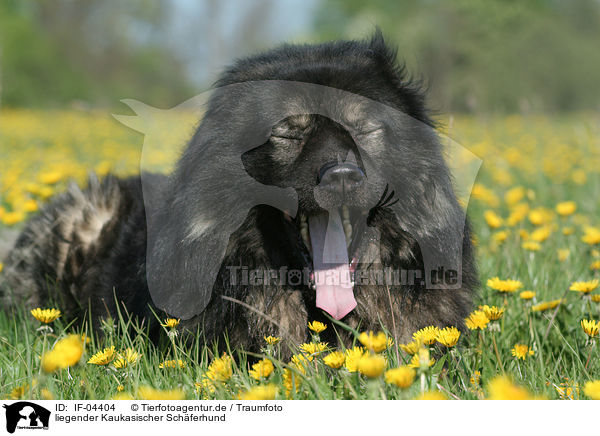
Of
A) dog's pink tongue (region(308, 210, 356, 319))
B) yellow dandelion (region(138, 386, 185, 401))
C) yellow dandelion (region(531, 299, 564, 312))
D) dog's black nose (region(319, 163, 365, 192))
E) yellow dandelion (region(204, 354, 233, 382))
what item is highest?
dog's black nose (region(319, 163, 365, 192))

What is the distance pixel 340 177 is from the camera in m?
2.41

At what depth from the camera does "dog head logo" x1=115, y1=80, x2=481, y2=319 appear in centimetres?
261

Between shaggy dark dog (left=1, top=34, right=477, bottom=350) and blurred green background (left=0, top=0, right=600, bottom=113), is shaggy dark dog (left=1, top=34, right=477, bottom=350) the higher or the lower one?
the lower one

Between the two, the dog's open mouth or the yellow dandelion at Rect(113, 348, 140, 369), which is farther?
the dog's open mouth

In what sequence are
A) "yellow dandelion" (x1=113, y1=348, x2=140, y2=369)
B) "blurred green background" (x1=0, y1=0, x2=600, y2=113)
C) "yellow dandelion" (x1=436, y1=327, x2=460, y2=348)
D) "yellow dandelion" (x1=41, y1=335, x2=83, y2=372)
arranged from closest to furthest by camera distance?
"yellow dandelion" (x1=41, y1=335, x2=83, y2=372), "yellow dandelion" (x1=436, y1=327, x2=460, y2=348), "yellow dandelion" (x1=113, y1=348, x2=140, y2=369), "blurred green background" (x1=0, y1=0, x2=600, y2=113)

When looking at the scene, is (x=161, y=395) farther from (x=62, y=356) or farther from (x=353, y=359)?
(x=353, y=359)

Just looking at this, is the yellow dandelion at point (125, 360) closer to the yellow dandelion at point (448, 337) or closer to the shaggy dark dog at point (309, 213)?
the shaggy dark dog at point (309, 213)

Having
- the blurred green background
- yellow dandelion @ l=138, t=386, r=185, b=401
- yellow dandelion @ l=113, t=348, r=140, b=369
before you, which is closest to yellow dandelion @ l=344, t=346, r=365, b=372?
yellow dandelion @ l=138, t=386, r=185, b=401

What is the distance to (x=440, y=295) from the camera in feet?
9.32

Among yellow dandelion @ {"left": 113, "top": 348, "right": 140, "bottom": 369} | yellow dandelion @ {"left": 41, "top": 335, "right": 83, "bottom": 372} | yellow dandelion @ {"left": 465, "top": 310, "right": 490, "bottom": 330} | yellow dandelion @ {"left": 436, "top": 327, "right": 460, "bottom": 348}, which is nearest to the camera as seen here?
yellow dandelion @ {"left": 41, "top": 335, "right": 83, "bottom": 372}

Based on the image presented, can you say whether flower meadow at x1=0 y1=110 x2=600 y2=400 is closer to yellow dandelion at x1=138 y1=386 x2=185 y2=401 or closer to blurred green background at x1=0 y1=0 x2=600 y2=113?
yellow dandelion at x1=138 y1=386 x2=185 y2=401

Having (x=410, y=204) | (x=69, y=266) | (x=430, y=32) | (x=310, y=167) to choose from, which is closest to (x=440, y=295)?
(x=410, y=204)
